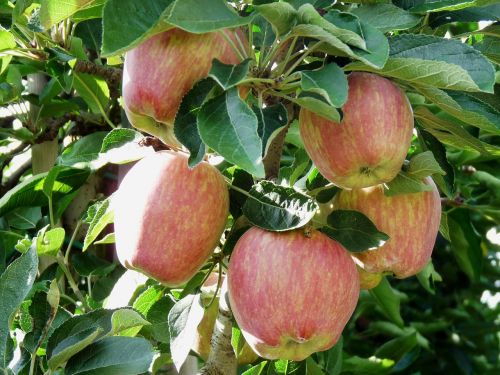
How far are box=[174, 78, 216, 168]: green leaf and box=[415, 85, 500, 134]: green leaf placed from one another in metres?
0.29

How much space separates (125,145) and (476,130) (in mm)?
824

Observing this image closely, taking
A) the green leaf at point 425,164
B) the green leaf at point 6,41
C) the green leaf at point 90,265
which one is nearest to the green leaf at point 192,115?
the green leaf at point 425,164

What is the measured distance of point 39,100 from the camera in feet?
5.94

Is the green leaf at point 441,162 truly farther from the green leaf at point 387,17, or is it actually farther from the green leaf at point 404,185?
the green leaf at point 387,17

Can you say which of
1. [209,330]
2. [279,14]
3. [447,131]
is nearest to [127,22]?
[279,14]

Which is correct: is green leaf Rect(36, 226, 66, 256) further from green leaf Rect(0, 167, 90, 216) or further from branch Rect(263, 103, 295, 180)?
branch Rect(263, 103, 295, 180)

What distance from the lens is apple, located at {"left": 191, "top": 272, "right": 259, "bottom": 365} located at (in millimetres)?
1370

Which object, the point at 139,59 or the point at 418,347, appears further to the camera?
the point at 418,347

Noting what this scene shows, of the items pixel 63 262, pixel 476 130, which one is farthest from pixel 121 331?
pixel 476 130

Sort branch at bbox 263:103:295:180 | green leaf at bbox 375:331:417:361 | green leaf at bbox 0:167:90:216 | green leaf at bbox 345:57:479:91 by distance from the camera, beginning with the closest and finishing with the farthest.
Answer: green leaf at bbox 345:57:479:91
branch at bbox 263:103:295:180
green leaf at bbox 0:167:90:216
green leaf at bbox 375:331:417:361

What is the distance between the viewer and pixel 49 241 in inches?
54.4

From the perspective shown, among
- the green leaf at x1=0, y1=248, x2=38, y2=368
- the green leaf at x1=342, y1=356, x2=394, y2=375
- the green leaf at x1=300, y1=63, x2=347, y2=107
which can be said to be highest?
the green leaf at x1=300, y1=63, x2=347, y2=107

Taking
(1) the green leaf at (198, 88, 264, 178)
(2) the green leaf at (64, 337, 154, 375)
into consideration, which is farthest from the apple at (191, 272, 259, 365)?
(1) the green leaf at (198, 88, 264, 178)

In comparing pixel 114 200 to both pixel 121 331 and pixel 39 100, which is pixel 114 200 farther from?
pixel 39 100
